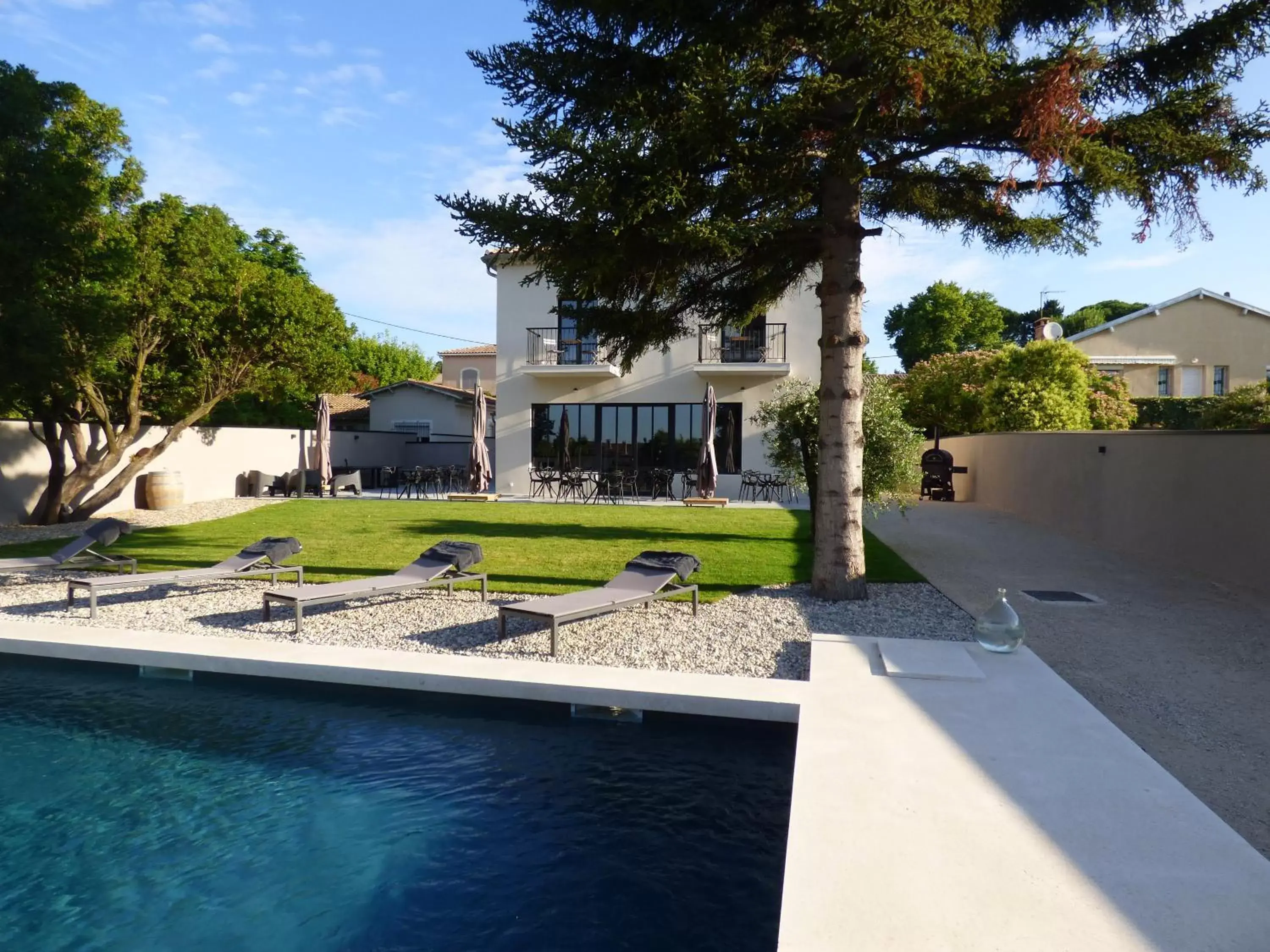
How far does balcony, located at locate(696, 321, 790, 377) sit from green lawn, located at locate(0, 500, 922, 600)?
15.6 feet

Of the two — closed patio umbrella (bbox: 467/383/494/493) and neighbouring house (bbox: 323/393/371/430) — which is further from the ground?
neighbouring house (bbox: 323/393/371/430)

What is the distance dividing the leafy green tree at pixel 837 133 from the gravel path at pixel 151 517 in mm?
8714

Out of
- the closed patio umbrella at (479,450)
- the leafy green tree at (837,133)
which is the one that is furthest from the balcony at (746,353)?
the leafy green tree at (837,133)

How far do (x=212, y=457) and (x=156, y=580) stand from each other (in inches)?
525

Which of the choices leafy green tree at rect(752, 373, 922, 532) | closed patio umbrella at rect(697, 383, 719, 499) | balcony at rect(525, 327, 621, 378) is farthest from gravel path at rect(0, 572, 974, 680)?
balcony at rect(525, 327, 621, 378)

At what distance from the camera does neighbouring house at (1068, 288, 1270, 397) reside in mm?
30125

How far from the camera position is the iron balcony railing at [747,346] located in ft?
68.4

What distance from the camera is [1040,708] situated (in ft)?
15.6

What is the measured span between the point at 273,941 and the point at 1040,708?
13.6 feet

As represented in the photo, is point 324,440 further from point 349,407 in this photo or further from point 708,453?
point 349,407

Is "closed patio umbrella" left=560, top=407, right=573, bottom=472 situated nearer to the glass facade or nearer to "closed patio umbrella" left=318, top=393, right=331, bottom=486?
the glass facade

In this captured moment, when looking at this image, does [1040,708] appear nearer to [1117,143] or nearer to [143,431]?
[1117,143]

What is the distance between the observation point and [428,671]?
215 inches

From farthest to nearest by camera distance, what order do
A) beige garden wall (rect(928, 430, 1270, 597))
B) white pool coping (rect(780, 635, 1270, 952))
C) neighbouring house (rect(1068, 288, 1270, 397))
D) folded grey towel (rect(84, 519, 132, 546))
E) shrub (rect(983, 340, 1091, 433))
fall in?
neighbouring house (rect(1068, 288, 1270, 397))
shrub (rect(983, 340, 1091, 433))
folded grey towel (rect(84, 519, 132, 546))
beige garden wall (rect(928, 430, 1270, 597))
white pool coping (rect(780, 635, 1270, 952))
